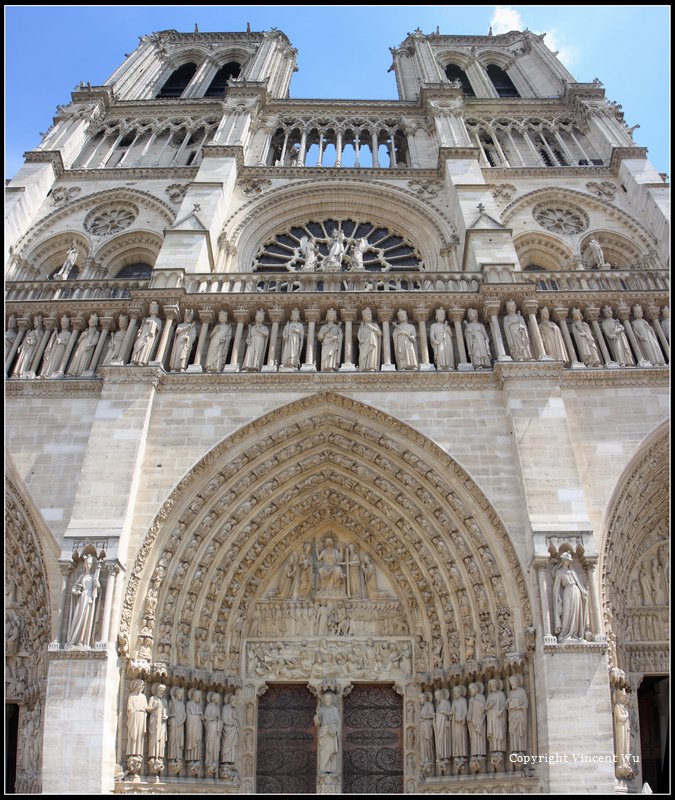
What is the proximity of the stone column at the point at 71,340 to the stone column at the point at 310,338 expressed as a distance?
147 inches

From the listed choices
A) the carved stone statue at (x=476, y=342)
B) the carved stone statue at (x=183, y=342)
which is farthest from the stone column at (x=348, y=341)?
the carved stone statue at (x=183, y=342)

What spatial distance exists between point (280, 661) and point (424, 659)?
→ 1.99 metres

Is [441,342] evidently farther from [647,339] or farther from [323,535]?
[323,535]

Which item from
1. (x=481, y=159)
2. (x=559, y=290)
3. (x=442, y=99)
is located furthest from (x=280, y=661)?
(x=442, y=99)

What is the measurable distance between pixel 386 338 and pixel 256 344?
6.77 ft

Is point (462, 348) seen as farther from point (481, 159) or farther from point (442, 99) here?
point (442, 99)

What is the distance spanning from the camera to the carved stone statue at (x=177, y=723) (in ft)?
Result: 27.4

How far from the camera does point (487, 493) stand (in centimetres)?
923

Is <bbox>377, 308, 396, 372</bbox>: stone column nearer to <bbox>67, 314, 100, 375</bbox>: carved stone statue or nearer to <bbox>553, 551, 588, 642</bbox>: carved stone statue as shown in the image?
<bbox>553, 551, 588, 642</bbox>: carved stone statue

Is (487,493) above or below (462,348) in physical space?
below

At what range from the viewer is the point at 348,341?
11.0m

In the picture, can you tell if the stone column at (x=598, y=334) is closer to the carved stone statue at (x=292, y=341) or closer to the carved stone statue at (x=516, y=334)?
the carved stone statue at (x=516, y=334)

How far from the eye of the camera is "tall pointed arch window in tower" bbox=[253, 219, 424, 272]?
14.9 m

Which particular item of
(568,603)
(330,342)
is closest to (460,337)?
Answer: (330,342)
